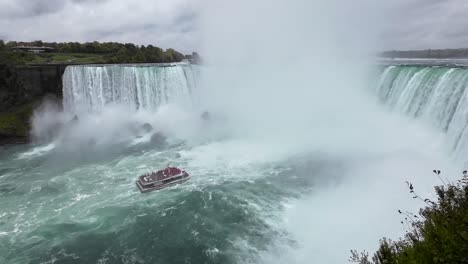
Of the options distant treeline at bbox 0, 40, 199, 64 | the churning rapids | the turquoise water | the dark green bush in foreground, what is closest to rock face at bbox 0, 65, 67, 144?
the churning rapids

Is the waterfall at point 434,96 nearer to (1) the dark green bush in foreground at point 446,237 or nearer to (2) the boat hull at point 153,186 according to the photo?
(1) the dark green bush in foreground at point 446,237

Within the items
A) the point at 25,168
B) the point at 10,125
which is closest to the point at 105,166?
the point at 25,168

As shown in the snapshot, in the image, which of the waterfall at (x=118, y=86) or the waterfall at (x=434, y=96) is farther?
the waterfall at (x=118, y=86)

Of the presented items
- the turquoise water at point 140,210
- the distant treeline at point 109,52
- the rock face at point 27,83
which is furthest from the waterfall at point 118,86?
the distant treeline at point 109,52

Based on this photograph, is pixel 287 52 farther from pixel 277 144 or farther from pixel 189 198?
pixel 189 198

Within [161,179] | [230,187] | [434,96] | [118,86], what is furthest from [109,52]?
[434,96]

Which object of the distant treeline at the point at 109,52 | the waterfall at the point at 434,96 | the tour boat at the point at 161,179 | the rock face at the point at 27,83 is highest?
the distant treeline at the point at 109,52

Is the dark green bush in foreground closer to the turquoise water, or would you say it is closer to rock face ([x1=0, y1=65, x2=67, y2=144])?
the turquoise water

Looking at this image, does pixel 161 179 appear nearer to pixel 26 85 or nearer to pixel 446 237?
pixel 446 237
